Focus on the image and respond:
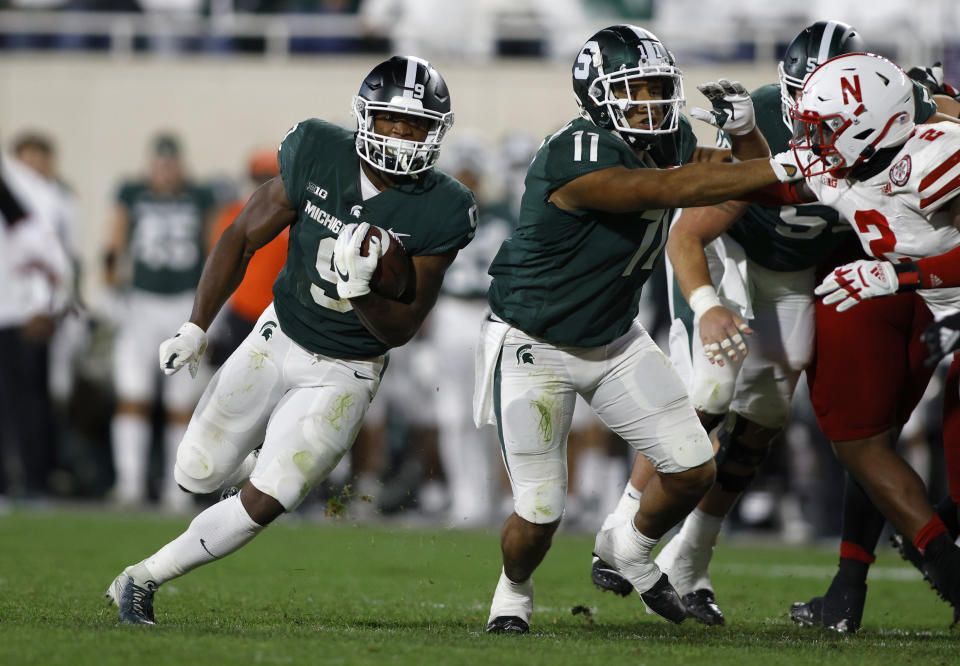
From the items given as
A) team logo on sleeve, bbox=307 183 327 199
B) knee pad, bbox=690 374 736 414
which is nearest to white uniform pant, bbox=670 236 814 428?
knee pad, bbox=690 374 736 414

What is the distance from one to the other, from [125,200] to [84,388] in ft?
5.38

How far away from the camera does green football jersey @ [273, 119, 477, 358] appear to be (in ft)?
15.6

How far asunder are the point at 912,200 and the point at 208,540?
8.40 feet

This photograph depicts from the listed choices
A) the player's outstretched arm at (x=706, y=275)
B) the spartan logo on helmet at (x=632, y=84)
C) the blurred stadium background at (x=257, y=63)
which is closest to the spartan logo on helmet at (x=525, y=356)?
the player's outstretched arm at (x=706, y=275)

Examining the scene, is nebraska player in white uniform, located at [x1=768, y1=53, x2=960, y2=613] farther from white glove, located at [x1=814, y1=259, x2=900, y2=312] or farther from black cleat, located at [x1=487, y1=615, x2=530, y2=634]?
black cleat, located at [x1=487, y1=615, x2=530, y2=634]

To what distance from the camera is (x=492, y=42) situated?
1380 centimetres

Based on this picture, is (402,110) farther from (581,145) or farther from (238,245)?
(238,245)

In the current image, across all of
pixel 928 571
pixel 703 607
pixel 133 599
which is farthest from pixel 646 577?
pixel 133 599

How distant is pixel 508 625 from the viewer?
4727 mm

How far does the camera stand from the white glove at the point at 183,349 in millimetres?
4566

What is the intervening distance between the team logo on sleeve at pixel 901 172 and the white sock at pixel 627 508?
150cm

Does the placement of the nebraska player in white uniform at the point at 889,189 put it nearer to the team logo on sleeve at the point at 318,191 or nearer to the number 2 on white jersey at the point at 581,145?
the number 2 on white jersey at the point at 581,145

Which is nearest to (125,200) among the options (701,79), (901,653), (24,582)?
(24,582)

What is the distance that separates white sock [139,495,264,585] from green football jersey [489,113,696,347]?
1.14m
